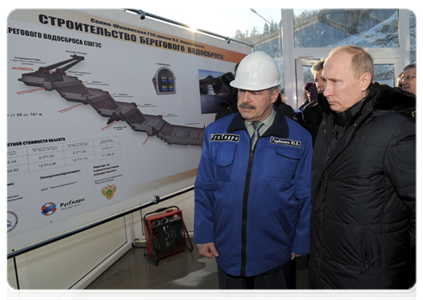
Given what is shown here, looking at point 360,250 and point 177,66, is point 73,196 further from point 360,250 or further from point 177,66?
point 360,250

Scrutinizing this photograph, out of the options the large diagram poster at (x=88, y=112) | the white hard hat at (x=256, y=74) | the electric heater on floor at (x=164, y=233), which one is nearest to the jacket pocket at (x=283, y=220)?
the white hard hat at (x=256, y=74)

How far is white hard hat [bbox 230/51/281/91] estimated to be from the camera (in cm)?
149

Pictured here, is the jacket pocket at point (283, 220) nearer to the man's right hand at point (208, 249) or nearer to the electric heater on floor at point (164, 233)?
the man's right hand at point (208, 249)

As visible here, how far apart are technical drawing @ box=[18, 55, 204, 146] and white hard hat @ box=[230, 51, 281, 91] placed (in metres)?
0.66

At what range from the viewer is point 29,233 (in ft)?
4.38

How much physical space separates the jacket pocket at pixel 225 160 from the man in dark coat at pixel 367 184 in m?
0.43

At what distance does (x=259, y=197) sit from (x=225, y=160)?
24cm

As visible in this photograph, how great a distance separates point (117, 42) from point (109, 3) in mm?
212

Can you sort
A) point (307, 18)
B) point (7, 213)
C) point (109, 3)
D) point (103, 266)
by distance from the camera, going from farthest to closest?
1. point (307, 18)
2. point (103, 266)
3. point (109, 3)
4. point (7, 213)

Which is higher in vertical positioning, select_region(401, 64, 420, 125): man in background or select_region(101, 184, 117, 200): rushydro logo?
select_region(401, 64, 420, 125): man in background

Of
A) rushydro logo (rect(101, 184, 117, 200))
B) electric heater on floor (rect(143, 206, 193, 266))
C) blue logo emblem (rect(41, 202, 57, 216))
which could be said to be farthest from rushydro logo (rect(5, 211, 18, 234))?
electric heater on floor (rect(143, 206, 193, 266))

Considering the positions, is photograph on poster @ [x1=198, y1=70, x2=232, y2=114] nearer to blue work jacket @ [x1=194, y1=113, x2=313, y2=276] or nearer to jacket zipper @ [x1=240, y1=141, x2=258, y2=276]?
blue work jacket @ [x1=194, y1=113, x2=313, y2=276]

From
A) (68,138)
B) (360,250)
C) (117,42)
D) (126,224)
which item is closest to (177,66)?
(117,42)

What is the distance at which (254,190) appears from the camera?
1387 mm
